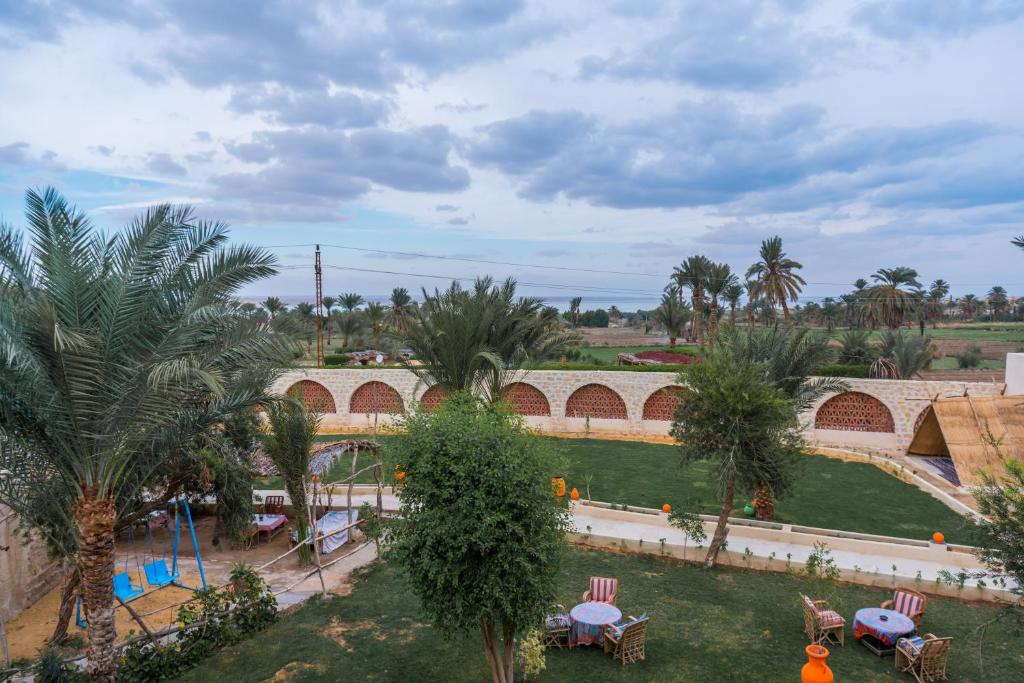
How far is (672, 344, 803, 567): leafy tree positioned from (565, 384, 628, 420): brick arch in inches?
477

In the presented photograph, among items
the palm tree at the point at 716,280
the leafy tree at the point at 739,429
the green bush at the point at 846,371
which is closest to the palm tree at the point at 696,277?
the palm tree at the point at 716,280

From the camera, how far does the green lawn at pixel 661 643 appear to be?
834cm

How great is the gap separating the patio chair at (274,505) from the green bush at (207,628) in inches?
175

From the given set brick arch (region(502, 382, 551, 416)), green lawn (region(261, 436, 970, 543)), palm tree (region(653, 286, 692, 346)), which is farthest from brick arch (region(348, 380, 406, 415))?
palm tree (region(653, 286, 692, 346))

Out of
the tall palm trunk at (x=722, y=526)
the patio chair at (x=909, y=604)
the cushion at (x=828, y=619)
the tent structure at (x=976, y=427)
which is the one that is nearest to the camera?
the cushion at (x=828, y=619)

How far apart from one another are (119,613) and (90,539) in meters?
4.91

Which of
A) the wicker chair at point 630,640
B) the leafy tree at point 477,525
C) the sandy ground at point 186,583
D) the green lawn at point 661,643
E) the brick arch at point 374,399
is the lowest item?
the sandy ground at point 186,583

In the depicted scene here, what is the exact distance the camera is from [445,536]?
20.6ft

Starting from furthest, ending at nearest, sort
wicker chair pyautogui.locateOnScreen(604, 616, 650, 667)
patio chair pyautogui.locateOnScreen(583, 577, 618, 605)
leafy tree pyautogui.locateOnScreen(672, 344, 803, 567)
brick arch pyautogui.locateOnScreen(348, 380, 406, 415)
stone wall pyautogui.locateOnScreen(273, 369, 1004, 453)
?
brick arch pyautogui.locateOnScreen(348, 380, 406, 415) < stone wall pyautogui.locateOnScreen(273, 369, 1004, 453) < leafy tree pyautogui.locateOnScreen(672, 344, 803, 567) < patio chair pyautogui.locateOnScreen(583, 577, 618, 605) < wicker chair pyautogui.locateOnScreen(604, 616, 650, 667)

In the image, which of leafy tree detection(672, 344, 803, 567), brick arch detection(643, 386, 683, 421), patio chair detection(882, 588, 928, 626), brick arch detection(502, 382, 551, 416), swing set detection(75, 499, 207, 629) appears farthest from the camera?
brick arch detection(502, 382, 551, 416)

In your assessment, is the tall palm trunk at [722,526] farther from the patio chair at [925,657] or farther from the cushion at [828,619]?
the patio chair at [925,657]

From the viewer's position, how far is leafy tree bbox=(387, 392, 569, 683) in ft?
20.9

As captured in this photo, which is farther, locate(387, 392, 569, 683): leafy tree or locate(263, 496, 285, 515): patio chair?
locate(263, 496, 285, 515): patio chair

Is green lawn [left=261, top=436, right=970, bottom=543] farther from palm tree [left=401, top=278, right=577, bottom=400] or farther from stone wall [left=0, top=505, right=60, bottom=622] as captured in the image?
stone wall [left=0, top=505, right=60, bottom=622]
